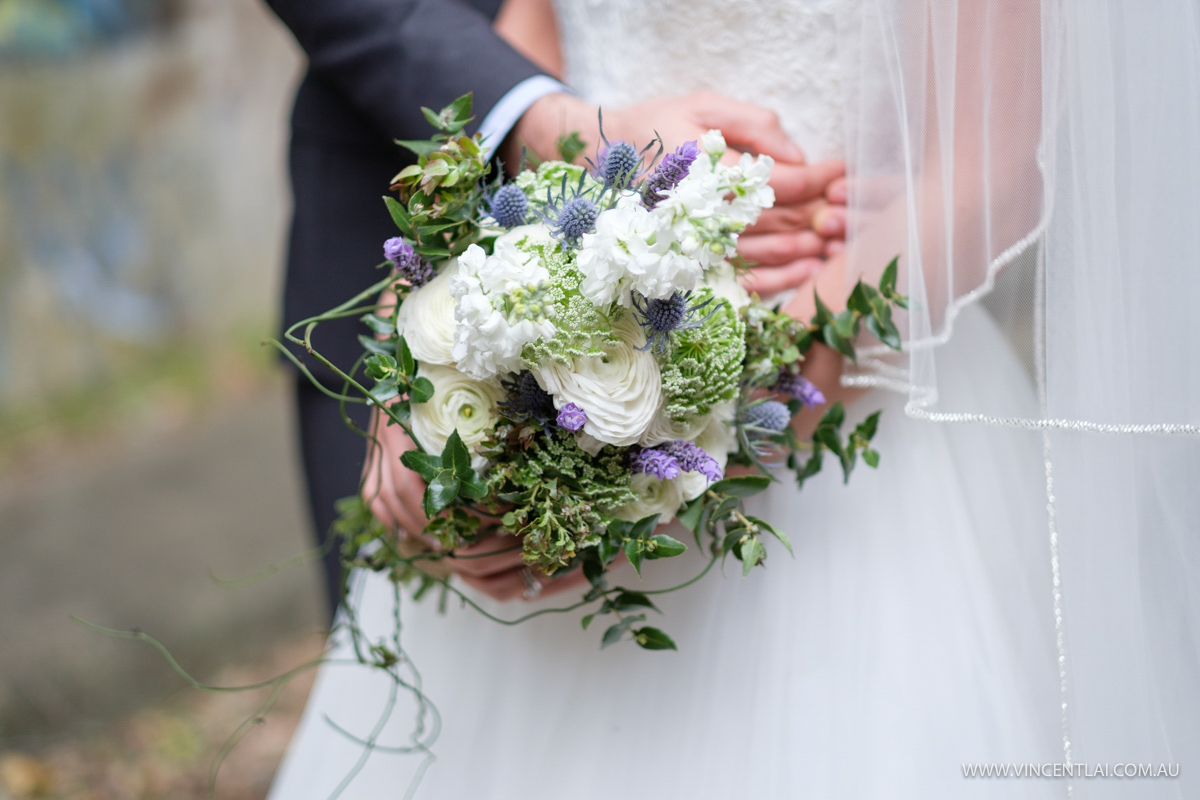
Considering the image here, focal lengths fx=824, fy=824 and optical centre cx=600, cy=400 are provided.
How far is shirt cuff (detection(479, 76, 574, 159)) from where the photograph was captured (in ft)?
3.22

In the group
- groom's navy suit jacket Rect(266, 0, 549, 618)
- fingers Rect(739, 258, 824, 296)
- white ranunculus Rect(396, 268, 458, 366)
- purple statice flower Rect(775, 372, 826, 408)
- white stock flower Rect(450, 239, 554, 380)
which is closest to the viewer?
white stock flower Rect(450, 239, 554, 380)

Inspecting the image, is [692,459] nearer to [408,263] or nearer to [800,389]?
[800,389]

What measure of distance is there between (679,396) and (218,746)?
2123 millimetres

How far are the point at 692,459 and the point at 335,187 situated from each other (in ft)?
3.04

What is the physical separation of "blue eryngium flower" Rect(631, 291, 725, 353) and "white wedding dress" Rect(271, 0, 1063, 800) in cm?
30

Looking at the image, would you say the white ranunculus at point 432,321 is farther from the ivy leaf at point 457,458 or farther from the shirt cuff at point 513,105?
the shirt cuff at point 513,105

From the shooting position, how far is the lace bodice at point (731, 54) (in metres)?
0.92

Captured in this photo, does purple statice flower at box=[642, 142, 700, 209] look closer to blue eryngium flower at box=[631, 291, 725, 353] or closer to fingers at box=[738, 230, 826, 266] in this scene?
blue eryngium flower at box=[631, 291, 725, 353]

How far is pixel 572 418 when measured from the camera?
2.16ft

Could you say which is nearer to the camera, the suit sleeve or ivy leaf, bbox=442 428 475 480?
ivy leaf, bbox=442 428 475 480

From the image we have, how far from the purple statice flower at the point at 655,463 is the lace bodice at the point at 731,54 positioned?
1.48ft

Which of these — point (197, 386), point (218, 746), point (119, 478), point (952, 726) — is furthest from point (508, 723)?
point (197, 386)

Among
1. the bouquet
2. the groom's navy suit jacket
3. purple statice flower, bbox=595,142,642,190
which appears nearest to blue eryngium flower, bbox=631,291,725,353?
the bouquet

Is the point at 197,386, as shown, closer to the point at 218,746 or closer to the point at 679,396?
the point at 218,746
